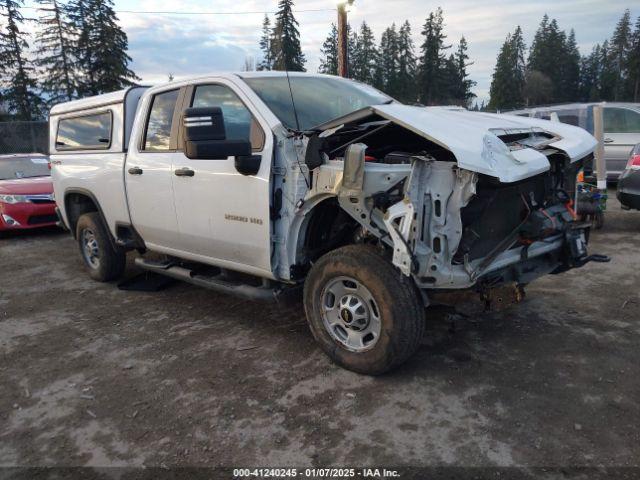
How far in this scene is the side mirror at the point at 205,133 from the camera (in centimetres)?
324

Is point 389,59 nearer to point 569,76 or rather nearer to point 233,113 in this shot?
point 569,76

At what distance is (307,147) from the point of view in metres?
3.38

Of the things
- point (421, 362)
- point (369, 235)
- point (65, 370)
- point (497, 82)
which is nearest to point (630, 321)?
point (421, 362)

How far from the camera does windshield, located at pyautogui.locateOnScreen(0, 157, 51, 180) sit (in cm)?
948

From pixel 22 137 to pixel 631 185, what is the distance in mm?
19631

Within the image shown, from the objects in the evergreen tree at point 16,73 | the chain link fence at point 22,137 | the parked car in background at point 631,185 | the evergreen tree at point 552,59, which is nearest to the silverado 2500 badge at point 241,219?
the parked car in background at point 631,185

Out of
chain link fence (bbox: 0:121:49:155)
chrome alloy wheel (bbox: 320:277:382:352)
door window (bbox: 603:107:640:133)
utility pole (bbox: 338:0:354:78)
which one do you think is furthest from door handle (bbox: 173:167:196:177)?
chain link fence (bbox: 0:121:49:155)

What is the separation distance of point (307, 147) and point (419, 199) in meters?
0.87

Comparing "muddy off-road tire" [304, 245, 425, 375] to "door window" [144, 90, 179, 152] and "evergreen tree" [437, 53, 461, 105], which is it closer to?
"door window" [144, 90, 179, 152]

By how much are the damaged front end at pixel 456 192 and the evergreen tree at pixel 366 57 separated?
71.5m

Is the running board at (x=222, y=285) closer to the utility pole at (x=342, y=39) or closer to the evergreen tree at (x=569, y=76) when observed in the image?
the utility pole at (x=342, y=39)

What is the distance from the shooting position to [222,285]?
4.27 m

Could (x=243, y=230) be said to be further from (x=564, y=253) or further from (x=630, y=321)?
(x=630, y=321)

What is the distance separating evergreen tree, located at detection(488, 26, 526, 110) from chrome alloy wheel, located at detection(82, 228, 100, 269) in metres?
75.7
